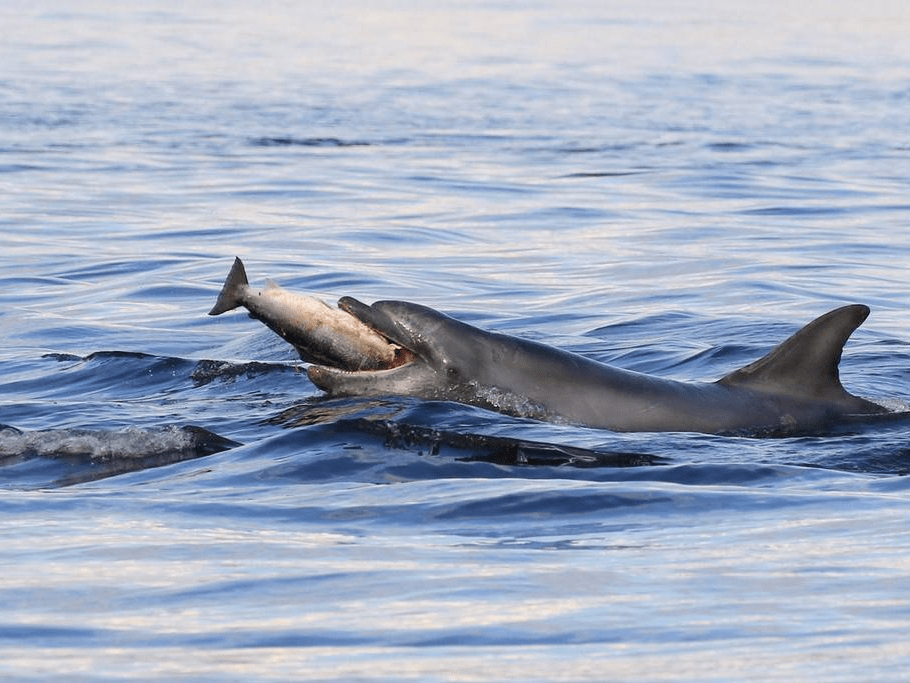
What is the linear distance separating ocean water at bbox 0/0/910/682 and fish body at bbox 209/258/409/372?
0.27m

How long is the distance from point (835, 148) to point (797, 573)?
19896 millimetres

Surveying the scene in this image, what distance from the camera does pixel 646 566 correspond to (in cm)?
639

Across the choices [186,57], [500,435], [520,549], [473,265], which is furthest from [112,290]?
[186,57]

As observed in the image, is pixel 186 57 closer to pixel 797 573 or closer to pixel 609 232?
pixel 609 232

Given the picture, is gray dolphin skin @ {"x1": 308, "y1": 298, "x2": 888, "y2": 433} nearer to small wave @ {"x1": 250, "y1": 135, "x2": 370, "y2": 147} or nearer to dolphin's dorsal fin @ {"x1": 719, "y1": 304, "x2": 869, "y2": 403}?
dolphin's dorsal fin @ {"x1": 719, "y1": 304, "x2": 869, "y2": 403}

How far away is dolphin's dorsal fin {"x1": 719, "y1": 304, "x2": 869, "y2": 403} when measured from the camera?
8.77m

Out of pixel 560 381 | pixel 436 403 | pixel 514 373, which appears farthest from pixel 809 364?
pixel 436 403

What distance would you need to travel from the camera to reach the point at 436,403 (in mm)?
8836

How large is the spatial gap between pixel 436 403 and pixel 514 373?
46 cm

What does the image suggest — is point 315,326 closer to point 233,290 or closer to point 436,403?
point 233,290

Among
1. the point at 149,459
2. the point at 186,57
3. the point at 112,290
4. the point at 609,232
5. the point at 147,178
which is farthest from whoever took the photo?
the point at 186,57

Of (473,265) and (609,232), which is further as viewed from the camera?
(609,232)

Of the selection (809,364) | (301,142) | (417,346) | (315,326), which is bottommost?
(809,364)

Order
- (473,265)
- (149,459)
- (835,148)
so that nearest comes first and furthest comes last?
(149,459) → (473,265) → (835,148)
